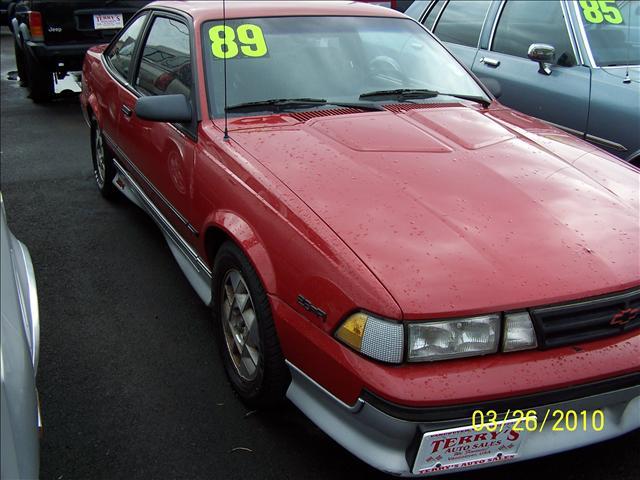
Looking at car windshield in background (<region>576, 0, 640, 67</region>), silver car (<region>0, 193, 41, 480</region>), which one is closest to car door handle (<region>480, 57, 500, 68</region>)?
car windshield in background (<region>576, 0, 640, 67</region>)

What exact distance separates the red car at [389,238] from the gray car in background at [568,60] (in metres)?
1.18

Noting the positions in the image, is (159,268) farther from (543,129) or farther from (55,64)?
(55,64)

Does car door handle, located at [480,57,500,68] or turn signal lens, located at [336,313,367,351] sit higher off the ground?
car door handle, located at [480,57,500,68]

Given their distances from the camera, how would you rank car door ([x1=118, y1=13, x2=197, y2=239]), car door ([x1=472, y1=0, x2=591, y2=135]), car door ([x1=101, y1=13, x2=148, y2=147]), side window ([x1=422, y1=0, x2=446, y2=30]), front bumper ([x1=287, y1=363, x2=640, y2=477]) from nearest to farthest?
front bumper ([x1=287, y1=363, x2=640, y2=477])
car door ([x1=118, y1=13, x2=197, y2=239])
car door ([x1=101, y1=13, x2=148, y2=147])
car door ([x1=472, y1=0, x2=591, y2=135])
side window ([x1=422, y1=0, x2=446, y2=30])

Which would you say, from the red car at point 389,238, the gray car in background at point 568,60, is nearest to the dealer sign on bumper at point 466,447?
the red car at point 389,238

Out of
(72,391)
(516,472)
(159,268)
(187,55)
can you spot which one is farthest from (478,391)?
(159,268)

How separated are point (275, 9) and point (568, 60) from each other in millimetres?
2304

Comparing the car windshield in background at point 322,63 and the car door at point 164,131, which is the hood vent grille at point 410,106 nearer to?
the car windshield in background at point 322,63

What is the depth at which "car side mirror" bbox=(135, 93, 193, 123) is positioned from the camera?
10.1 feet

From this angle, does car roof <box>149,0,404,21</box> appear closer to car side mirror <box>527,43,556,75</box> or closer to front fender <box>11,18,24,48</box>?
car side mirror <box>527,43,556,75</box>

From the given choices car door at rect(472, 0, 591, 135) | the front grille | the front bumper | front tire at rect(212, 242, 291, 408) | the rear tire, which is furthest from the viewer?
the rear tire

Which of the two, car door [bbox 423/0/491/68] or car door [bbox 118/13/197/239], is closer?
car door [bbox 118/13/197/239]

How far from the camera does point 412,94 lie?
346 centimetres
